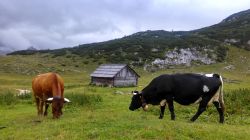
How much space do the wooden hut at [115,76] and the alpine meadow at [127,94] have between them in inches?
76.7

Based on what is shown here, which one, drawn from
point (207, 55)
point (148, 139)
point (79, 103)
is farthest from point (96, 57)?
point (148, 139)

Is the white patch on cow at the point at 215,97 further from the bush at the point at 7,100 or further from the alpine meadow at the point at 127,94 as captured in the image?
the bush at the point at 7,100

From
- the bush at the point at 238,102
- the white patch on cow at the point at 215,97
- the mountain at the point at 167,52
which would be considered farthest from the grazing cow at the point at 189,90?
the mountain at the point at 167,52

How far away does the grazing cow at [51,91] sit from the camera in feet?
63.8

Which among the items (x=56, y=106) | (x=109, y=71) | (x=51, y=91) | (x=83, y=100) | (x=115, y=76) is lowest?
(x=115, y=76)

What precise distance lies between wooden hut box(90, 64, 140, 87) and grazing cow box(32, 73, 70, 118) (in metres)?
42.5

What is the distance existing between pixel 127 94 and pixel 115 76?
23763 millimetres

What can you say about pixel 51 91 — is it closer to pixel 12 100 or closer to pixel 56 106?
pixel 56 106

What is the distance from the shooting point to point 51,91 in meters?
21.3

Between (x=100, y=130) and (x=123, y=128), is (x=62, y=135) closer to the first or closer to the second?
(x=100, y=130)

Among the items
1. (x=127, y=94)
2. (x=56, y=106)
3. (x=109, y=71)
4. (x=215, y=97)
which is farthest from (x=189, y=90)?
(x=109, y=71)

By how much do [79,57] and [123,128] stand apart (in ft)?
320

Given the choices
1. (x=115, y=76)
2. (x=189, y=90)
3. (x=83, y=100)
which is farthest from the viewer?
(x=115, y=76)

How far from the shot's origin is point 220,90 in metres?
19.0
